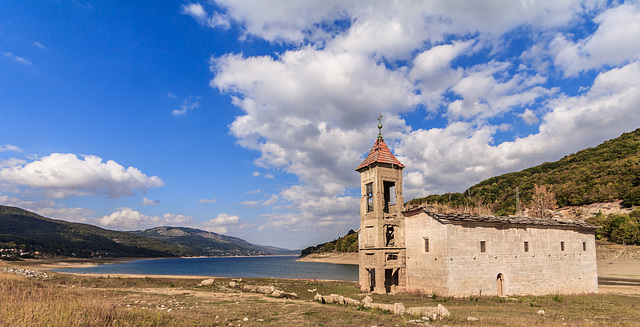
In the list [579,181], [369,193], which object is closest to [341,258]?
[579,181]

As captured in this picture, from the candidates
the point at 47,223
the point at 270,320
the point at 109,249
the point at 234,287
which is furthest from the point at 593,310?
the point at 47,223

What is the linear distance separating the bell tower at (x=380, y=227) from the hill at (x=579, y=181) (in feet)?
147

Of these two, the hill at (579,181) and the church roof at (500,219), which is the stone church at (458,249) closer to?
the church roof at (500,219)

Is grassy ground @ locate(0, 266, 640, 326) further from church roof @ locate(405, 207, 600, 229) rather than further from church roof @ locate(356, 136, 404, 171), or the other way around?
church roof @ locate(356, 136, 404, 171)

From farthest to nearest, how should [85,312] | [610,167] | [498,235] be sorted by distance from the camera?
[610,167] < [498,235] < [85,312]

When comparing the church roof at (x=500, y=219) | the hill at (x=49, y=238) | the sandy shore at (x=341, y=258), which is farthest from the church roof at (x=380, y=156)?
the hill at (x=49, y=238)

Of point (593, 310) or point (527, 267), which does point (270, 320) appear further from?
point (527, 267)

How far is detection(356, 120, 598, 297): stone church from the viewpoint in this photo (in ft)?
85.6

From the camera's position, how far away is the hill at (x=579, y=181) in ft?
247

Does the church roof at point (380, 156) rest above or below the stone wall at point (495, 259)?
above

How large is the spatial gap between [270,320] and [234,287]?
20031 millimetres

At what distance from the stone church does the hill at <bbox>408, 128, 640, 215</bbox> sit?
3979 centimetres

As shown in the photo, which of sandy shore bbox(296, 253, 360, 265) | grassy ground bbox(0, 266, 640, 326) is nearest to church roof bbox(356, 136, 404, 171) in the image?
grassy ground bbox(0, 266, 640, 326)

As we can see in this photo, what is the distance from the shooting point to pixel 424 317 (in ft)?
54.6
